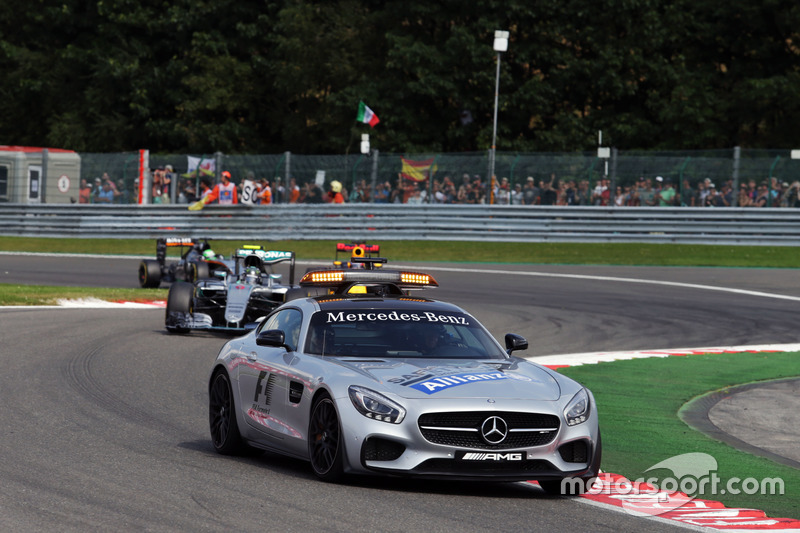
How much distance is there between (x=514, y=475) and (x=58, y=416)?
4558 millimetres

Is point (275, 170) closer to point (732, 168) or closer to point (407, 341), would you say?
point (732, 168)

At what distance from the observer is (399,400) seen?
7621 mm

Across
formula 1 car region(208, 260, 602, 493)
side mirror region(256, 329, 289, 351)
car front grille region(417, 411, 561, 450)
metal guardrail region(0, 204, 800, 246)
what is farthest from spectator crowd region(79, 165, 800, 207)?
car front grille region(417, 411, 561, 450)

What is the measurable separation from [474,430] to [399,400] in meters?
0.48

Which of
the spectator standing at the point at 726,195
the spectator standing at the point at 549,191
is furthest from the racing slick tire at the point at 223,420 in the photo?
the spectator standing at the point at 549,191

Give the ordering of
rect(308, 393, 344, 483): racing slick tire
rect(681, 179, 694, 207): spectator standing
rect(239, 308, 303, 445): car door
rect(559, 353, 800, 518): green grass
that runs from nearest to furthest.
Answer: rect(308, 393, 344, 483): racing slick tire → rect(239, 308, 303, 445): car door → rect(559, 353, 800, 518): green grass → rect(681, 179, 694, 207): spectator standing

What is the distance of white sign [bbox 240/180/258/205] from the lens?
1357 inches

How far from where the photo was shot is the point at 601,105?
171 ft

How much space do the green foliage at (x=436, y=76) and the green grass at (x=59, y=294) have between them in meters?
28.0

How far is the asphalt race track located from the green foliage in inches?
1050

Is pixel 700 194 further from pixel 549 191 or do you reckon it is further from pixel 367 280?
pixel 367 280

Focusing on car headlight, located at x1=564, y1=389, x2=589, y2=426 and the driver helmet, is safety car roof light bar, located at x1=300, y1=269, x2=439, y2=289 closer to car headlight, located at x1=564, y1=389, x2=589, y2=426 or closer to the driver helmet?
the driver helmet

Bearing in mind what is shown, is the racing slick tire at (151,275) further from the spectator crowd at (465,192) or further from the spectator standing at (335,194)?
the spectator standing at (335,194)

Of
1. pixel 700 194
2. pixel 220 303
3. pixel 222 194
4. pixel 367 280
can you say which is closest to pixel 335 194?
pixel 222 194
